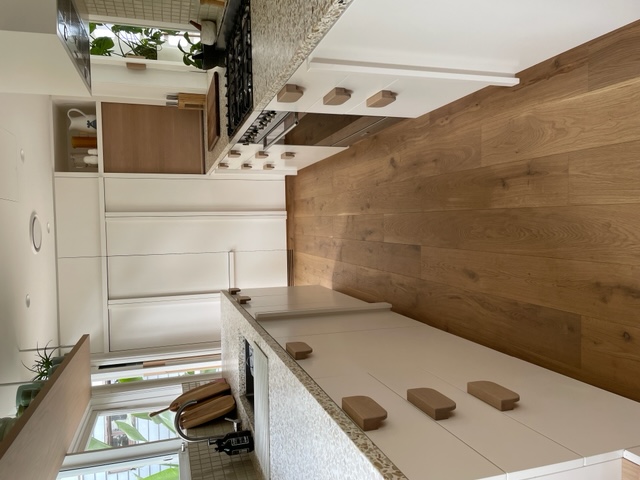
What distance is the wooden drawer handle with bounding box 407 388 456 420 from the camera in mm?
774

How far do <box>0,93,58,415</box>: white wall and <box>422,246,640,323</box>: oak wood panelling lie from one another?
1.79 meters

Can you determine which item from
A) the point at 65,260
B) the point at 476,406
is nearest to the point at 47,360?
the point at 65,260

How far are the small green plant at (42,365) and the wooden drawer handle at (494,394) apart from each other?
6.66 ft

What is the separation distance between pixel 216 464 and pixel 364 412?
4.06 feet

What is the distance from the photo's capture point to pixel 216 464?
1749 mm

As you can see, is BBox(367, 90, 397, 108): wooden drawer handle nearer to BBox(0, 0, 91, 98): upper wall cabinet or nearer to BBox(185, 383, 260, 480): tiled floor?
BBox(0, 0, 91, 98): upper wall cabinet

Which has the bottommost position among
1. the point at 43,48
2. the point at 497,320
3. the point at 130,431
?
the point at 130,431

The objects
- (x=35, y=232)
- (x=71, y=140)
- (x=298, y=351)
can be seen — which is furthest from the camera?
(x=71, y=140)

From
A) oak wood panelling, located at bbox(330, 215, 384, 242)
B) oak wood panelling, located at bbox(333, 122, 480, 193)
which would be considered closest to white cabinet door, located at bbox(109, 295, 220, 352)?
oak wood panelling, located at bbox(330, 215, 384, 242)

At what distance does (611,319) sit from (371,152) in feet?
4.34

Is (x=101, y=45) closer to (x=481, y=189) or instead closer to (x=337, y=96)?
(x=337, y=96)

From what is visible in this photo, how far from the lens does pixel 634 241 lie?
2.86 ft

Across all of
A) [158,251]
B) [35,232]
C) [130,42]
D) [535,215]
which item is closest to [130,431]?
[35,232]

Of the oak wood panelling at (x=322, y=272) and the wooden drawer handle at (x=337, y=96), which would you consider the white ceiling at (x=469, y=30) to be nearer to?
the wooden drawer handle at (x=337, y=96)
